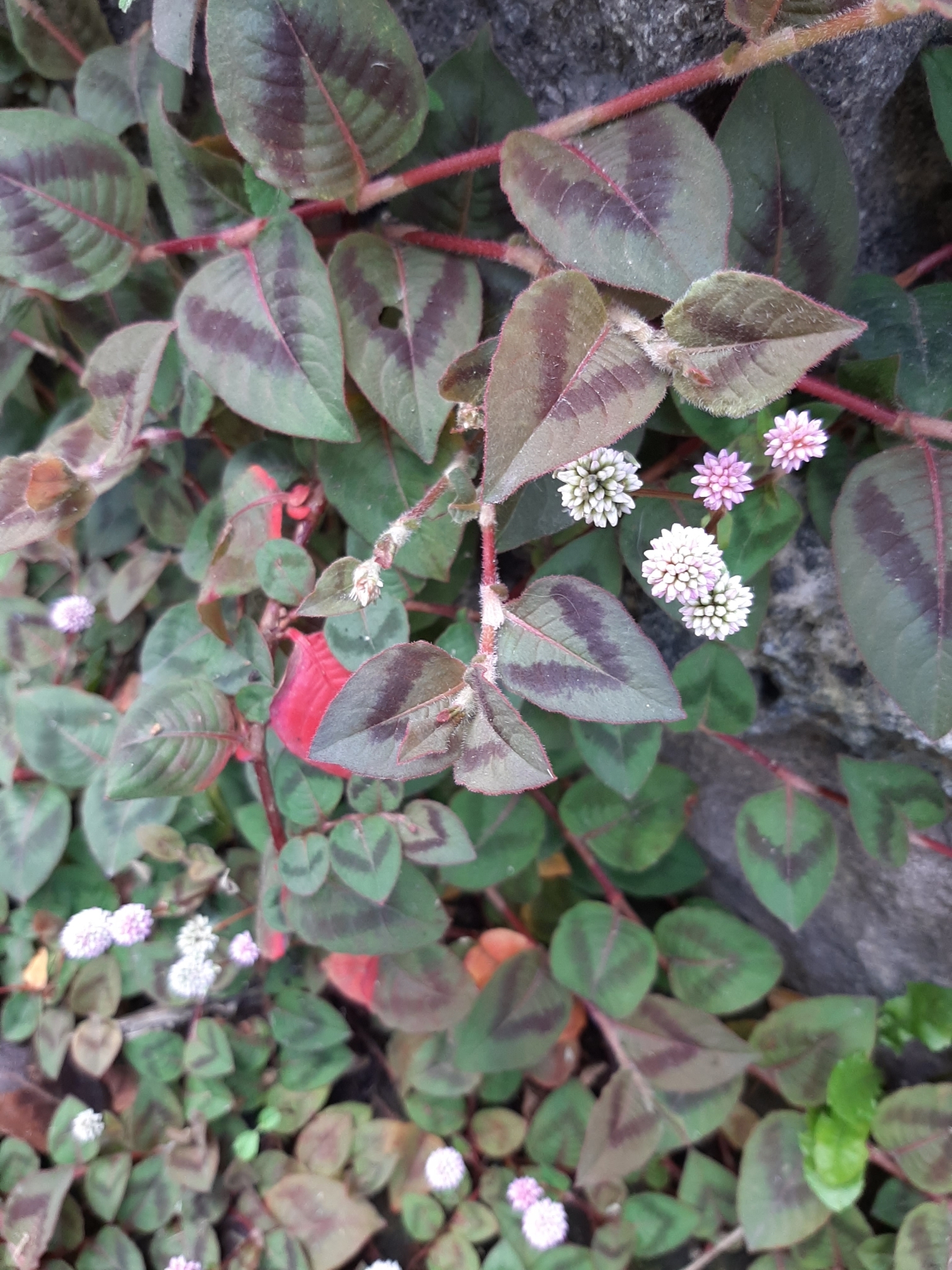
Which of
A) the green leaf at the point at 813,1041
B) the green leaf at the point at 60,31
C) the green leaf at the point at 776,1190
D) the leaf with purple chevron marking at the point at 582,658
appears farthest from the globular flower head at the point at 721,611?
the green leaf at the point at 60,31

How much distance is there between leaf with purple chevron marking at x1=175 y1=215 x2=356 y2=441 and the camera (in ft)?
2.92

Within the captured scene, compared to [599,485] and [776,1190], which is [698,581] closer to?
[599,485]

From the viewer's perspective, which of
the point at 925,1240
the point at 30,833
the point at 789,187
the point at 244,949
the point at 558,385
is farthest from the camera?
the point at 30,833

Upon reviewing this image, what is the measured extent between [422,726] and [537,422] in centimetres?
30

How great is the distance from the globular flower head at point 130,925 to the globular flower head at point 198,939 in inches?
2.4

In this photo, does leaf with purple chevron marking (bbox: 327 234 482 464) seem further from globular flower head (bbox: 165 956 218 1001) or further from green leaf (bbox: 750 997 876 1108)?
green leaf (bbox: 750 997 876 1108)

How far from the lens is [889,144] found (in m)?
1.04

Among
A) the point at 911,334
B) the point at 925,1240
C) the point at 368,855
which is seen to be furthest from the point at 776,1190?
the point at 911,334

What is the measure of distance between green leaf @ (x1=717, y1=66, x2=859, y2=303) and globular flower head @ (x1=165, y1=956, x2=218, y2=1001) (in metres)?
1.29

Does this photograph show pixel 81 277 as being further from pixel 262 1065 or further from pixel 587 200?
pixel 262 1065

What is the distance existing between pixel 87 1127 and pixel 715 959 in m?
1.10

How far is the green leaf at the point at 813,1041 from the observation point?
4.20ft

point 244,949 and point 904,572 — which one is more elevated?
point 904,572

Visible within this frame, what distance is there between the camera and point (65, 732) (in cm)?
135
